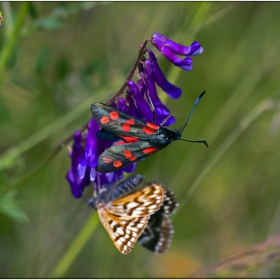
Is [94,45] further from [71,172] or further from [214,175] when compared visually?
[71,172]

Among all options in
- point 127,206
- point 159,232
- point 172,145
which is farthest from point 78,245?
point 172,145

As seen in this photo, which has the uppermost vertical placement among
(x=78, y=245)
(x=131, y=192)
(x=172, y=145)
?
(x=131, y=192)

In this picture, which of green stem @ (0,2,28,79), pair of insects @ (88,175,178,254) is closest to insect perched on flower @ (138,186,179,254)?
pair of insects @ (88,175,178,254)

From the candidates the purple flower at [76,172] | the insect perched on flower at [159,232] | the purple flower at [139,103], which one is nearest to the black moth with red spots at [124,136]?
the purple flower at [139,103]

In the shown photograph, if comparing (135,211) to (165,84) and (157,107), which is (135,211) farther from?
(165,84)

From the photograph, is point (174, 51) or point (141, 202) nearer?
point (174, 51)

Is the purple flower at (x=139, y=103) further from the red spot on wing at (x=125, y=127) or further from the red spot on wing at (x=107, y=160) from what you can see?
the red spot on wing at (x=107, y=160)

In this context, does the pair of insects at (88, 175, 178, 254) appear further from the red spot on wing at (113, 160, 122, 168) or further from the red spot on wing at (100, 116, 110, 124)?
the red spot on wing at (100, 116, 110, 124)
